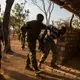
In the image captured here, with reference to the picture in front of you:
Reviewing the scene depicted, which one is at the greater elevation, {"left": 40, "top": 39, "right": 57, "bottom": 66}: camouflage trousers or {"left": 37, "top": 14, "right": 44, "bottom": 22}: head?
{"left": 37, "top": 14, "right": 44, "bottom": 22}: head

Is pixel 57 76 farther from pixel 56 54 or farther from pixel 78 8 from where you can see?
pixel 78 8

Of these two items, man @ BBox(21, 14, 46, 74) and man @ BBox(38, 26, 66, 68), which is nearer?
man @ BBox(21, 14, 46, 74)

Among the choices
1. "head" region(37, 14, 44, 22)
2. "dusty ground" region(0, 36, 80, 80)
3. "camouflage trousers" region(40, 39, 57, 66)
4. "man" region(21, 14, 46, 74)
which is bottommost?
"dusty ground" region(0, 36, 80, 80)

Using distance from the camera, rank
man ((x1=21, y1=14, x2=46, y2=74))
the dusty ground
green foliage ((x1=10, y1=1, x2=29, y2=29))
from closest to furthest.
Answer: the dusty ground < man ((x1=21, y1=14, x2=46, y2=74)) < green foliage ((x1=10, y1=1, x2=29, y2=29))

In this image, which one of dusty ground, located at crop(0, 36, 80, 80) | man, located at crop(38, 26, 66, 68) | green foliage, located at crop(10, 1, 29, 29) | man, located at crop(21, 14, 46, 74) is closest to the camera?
dusty ground, located at crop(0, 36, 80, 80)

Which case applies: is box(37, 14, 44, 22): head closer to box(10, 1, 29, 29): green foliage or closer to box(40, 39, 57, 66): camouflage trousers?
box(40, 39, 57, 66): camouflage trousers

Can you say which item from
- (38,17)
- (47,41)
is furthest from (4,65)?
(38,17)

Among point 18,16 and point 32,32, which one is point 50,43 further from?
point 18,16

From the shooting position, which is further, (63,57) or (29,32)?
(63,57)

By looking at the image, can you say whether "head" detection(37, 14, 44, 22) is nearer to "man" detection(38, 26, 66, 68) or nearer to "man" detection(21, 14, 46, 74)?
"man" detection(21, 14, 46, 74)

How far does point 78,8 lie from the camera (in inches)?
368

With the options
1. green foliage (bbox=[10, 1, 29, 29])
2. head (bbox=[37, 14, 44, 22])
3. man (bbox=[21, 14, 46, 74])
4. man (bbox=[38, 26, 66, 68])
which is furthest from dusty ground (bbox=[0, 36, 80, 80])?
green foliage (bbox=[10, 1, 29, 29])

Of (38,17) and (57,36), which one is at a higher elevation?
(38,17)

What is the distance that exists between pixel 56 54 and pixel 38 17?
1674mm
